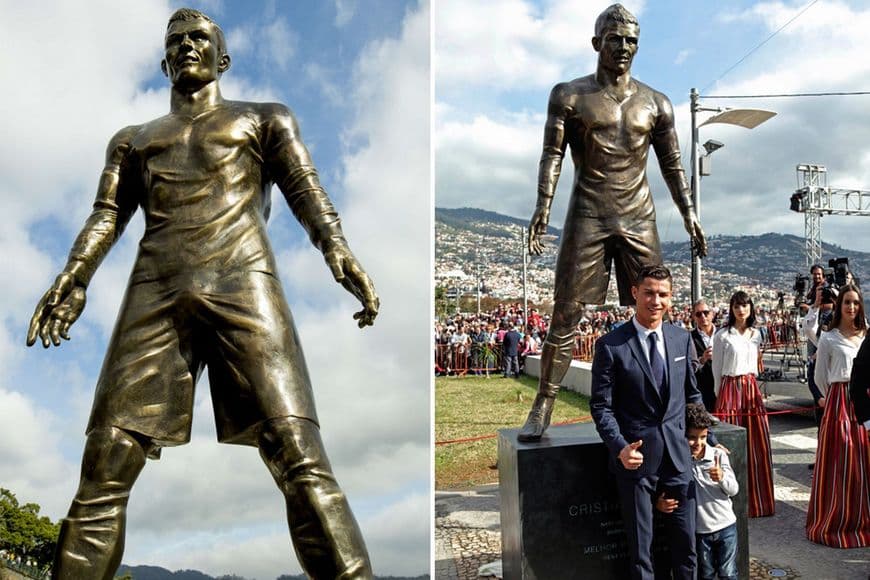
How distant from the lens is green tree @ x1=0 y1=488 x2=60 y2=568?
546cm

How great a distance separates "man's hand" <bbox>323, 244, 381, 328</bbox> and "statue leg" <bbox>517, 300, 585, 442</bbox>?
2174 mm

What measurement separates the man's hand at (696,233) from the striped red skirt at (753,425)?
5.38ft

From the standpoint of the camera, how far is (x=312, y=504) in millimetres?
2770

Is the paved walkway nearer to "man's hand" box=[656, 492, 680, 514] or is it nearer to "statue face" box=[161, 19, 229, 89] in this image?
"man's hand" box=[656, 492, 680, 514]

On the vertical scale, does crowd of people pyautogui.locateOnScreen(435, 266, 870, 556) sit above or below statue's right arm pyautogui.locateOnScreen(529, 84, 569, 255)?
below

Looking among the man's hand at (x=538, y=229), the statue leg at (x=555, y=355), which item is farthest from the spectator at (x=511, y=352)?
the statue leg at (x=555, y=355)

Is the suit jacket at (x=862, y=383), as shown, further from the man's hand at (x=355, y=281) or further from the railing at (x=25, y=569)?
the railing at (x=25, y=569)

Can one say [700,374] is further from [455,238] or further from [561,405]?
[455,238]

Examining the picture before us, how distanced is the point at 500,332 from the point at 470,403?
29.6ft

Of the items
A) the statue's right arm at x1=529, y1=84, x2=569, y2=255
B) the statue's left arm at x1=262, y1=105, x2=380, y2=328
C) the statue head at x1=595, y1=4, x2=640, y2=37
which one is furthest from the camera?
the statue's right arm at x1=529, y1=84, x2=569, y2=255

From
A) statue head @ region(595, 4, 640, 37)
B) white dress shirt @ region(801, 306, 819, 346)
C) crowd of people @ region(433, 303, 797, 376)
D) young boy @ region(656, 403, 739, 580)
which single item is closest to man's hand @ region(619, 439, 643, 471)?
young boy @ region(656, 403, 739, 580)

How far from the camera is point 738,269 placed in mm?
91062

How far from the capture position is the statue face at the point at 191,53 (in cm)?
332

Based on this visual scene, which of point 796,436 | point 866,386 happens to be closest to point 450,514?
point 866,386
